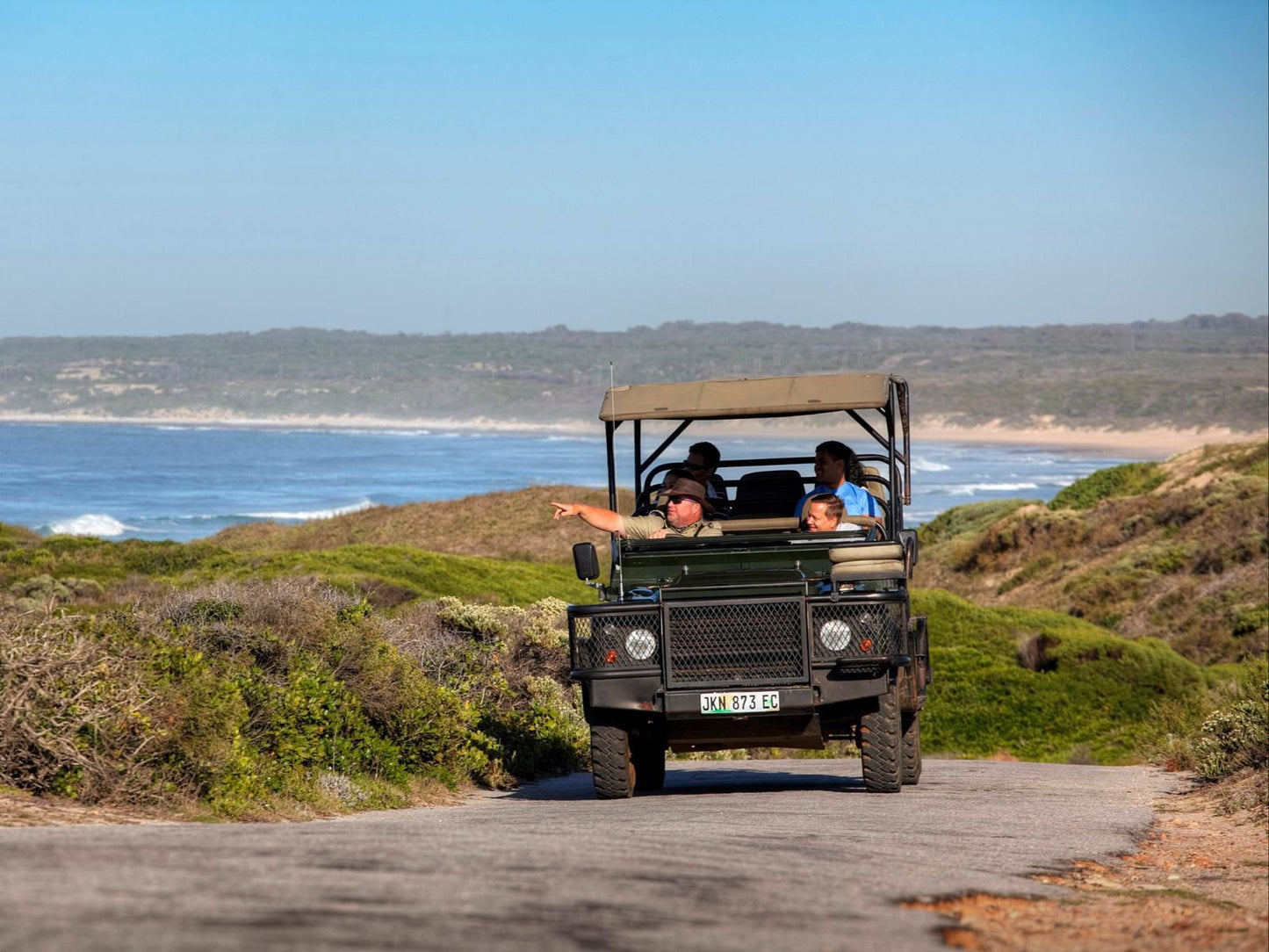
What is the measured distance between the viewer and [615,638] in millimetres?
10016

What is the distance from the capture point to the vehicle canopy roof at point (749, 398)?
1141 cm

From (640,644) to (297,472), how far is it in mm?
99578

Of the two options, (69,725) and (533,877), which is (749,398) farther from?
(533,877)

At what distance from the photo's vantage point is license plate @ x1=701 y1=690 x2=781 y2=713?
9.75 meters

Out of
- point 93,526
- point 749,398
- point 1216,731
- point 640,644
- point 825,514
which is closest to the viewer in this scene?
point 640,644

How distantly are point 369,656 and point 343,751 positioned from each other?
1.34 metres

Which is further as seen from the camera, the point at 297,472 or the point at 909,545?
the point at 297,472

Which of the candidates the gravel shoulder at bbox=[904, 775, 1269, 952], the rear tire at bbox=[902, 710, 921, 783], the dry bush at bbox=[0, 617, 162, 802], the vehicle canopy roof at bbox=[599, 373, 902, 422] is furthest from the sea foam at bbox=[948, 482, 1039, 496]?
the dry bush at bbox=[0, 617, 162, 802]

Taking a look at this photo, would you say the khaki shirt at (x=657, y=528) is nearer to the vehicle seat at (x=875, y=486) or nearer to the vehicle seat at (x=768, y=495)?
the vehicle seat at (x=768, y=495)

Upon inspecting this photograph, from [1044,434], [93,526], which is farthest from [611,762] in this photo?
[1044,434]

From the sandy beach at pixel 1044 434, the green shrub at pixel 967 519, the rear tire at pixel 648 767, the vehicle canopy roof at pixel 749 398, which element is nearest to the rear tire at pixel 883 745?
the rear tire at pixel 648 767

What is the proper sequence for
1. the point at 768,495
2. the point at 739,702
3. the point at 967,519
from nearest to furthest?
the point at 739,702, the point at 768,495, the point at 967,519

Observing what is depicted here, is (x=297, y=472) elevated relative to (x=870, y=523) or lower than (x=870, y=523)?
lower

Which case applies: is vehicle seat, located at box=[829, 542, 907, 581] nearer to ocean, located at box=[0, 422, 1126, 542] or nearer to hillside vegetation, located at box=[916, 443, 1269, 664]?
hillside vegetation, located at box=[916, 443, 1269, 664]
